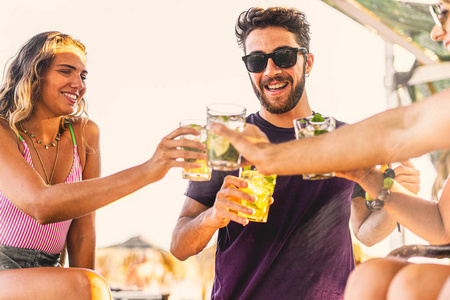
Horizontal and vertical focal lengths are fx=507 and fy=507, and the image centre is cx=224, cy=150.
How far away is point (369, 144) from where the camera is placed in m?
1.21

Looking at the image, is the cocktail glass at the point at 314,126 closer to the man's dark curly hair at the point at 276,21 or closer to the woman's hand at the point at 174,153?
the woman's hand at the point at 174,153

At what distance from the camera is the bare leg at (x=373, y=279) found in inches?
43.6

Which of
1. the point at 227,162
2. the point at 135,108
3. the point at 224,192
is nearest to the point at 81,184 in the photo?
the point at 224,192

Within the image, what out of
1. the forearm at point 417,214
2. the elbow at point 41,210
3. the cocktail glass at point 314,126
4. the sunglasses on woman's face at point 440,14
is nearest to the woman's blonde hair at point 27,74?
the elbow at point 41,210

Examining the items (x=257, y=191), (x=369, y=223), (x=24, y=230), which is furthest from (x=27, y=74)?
(x=369, y=223)

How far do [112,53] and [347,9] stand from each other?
2755mm

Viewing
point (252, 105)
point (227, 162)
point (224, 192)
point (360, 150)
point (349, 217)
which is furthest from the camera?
point (252, 105)

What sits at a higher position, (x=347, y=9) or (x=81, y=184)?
(x=347, y=9)

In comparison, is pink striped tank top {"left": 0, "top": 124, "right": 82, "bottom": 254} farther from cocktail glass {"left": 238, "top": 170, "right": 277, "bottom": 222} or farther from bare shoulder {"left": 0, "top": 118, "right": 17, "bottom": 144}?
cocktail glass {"left": 238, "top": 170, "right": 277, "bottom": 222}

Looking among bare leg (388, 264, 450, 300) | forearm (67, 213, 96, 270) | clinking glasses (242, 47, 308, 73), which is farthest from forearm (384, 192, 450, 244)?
forearm (67, 213, 96, 270)

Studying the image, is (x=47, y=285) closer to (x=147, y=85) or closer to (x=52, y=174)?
(x=52, y=174)

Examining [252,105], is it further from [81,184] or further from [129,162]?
[81,184]

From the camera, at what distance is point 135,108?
523 centimetres

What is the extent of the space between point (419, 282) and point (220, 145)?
611mm
